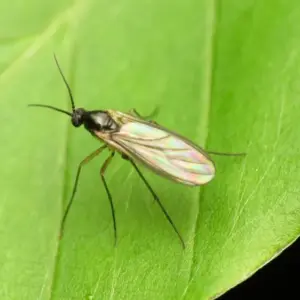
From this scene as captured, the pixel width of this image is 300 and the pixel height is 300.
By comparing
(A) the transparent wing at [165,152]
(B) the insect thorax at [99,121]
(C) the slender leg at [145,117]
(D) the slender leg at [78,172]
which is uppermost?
(C) the slender leg at [145,117]

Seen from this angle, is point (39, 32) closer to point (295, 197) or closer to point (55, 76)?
point (55, 76)

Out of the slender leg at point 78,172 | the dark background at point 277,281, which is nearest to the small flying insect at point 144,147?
the slender leg at point 78,172

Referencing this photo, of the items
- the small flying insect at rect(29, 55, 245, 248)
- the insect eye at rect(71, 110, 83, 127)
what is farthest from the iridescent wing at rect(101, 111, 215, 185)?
the insect eye at rect(71, 110, 83, 127)

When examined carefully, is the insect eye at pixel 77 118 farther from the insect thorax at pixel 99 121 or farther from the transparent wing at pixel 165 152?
the transparent wing at pixel 165 152

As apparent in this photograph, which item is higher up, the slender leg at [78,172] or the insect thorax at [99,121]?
the insect thorax at [99,121]

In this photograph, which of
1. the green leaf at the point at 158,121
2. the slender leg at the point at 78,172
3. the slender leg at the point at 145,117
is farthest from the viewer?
the slender leg at the point at 145,117

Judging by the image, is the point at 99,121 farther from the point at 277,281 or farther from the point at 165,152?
the point at 277,281
